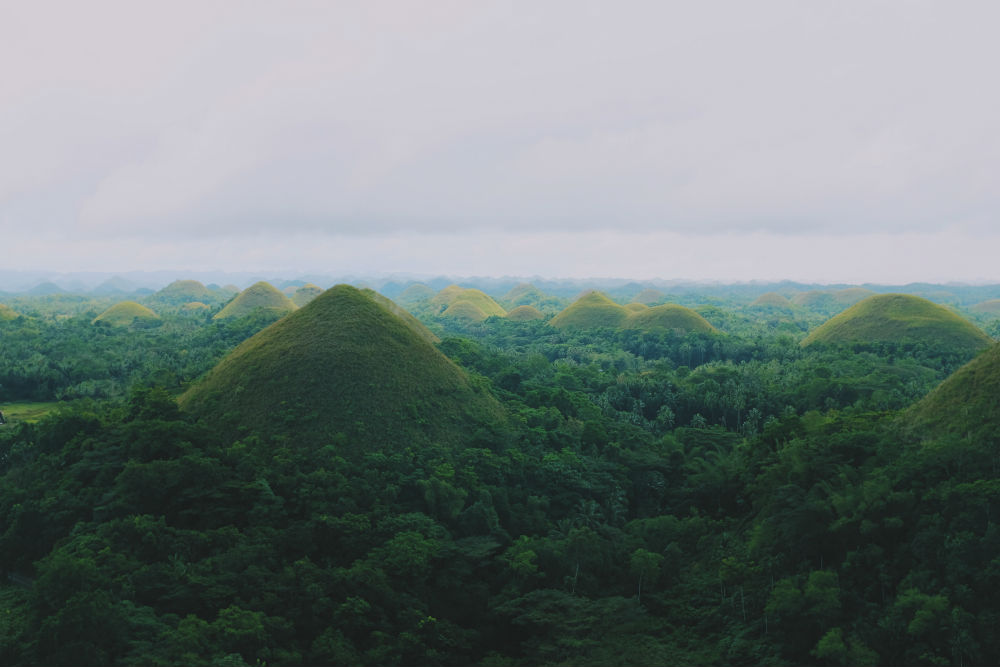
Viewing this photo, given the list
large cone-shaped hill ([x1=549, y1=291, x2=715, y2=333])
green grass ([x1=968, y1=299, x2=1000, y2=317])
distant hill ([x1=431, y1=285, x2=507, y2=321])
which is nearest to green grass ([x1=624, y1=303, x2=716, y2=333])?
large cone-shaped hill ([x1=549, y1=291, x2=715, y2=333])

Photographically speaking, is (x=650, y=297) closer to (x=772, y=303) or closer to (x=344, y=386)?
(x=772, y=303)

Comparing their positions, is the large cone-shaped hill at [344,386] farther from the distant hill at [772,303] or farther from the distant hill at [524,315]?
the distant hill at [772,303]

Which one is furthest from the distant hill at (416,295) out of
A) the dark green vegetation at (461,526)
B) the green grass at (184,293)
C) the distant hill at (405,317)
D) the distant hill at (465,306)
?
the dark green vegetation at (461,526)

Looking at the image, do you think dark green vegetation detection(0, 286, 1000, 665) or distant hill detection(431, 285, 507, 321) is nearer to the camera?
dark green vegetation detection(0, 286, 1000, 665)

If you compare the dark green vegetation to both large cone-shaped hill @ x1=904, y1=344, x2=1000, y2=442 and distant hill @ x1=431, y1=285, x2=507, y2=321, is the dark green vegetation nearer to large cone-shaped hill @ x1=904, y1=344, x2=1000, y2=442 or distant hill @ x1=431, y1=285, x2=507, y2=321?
large cone-shaped hill @ x1=904, y1=344, x2=1000, y2=442

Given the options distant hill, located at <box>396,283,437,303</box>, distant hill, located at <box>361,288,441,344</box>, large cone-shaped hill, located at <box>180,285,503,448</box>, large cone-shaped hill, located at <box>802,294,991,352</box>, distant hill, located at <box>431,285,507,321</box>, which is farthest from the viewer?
distant hill, located at <box>396,283,437,303</box>

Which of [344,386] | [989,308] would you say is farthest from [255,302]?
[989,308]
